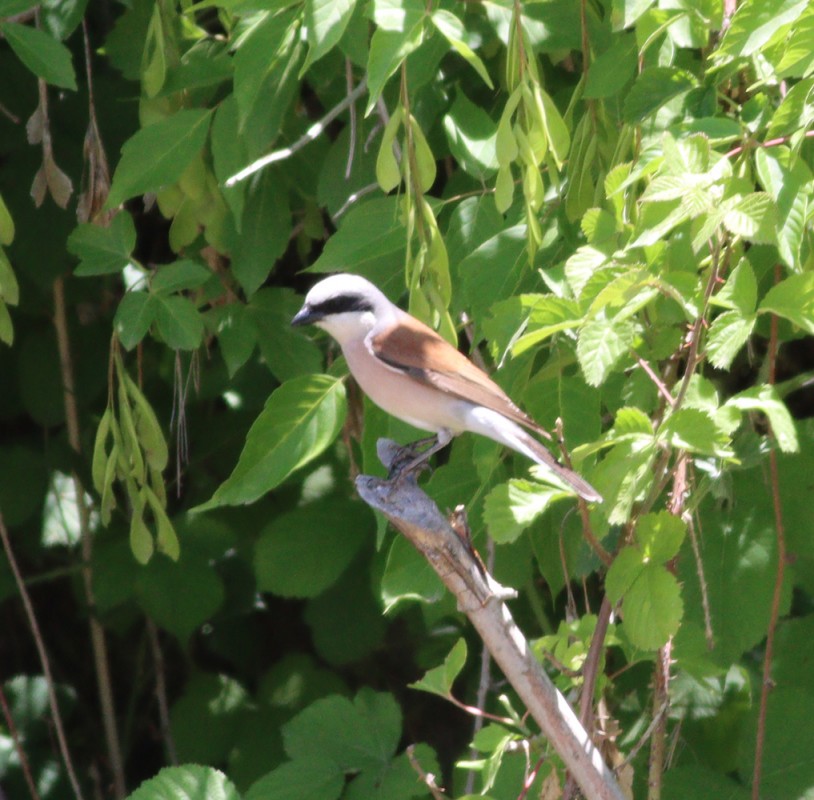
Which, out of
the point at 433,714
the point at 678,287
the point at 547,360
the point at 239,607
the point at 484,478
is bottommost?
the point at 433,714

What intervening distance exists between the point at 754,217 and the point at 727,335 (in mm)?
198

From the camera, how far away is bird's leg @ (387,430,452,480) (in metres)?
2.41

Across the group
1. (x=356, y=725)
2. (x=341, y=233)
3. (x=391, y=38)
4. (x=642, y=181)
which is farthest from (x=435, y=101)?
(x=356, y=725)

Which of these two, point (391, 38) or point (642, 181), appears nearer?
point (391, 38)

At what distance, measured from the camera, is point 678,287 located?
1.80m

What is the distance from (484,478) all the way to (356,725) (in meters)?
0.92

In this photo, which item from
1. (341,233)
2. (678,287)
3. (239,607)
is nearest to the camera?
(678,287)

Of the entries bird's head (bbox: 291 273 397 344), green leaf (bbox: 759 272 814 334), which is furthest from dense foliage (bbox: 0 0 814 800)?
bird's head (bbox: 291 273 397 344)

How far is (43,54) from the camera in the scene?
239cm

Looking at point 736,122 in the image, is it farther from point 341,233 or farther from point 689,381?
point 341,233

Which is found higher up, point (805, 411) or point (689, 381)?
point (689, 381)

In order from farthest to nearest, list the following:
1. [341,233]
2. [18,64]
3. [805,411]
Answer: [805,411] < [18,64] < [341,233]

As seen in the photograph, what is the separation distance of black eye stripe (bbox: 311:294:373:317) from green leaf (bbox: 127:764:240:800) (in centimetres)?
113

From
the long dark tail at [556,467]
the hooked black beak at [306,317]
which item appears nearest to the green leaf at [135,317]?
the hooked black beak at [306,317]
